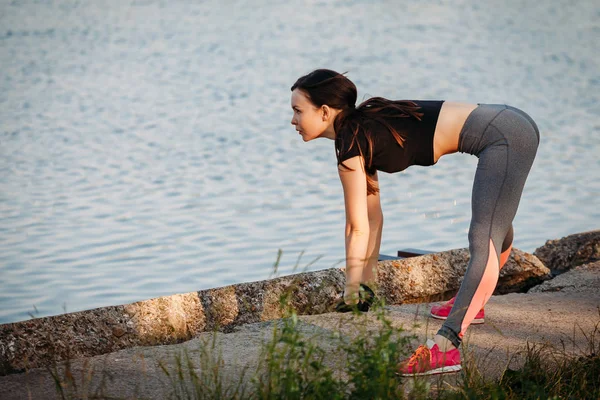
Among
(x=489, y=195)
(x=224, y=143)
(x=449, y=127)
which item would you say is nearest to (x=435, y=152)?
(x=449, y=127)

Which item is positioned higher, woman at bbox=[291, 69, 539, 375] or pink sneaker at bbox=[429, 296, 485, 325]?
woman at bbox=[291, 69, 539, 375]

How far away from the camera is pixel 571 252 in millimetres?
6891

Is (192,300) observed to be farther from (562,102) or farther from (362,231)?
(562,102)

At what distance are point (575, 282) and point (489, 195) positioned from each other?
206 cm

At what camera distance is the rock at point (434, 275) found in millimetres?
5828

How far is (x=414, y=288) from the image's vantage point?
5.91m

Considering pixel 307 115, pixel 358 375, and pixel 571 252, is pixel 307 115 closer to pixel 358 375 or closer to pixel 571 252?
pixel 358 375

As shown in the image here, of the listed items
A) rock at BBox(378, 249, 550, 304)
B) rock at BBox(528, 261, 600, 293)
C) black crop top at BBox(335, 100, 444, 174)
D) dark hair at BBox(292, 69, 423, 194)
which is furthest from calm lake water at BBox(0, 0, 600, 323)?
rock at BBox(528, 261, 600, 293)

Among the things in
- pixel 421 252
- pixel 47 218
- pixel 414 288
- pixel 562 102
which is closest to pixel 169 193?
pixel 47 218

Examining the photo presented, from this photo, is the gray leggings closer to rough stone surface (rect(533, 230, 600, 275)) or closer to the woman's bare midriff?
the woman's bare midriff

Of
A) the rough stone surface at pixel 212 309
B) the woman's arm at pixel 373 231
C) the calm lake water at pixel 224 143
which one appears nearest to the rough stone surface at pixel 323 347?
the rough stone surface at pixel 212 309

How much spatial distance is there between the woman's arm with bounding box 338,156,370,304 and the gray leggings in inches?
20.5

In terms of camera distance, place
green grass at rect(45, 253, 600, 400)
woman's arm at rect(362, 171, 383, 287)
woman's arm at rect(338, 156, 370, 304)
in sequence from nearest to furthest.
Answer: green grass at rect(45, 253, 600, 400), woman's arm at rect(338, 156, 370, 304), woman's arm at rect(362, 171, 383, 287)

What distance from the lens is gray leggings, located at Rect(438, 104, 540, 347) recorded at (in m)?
4.34
